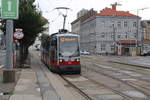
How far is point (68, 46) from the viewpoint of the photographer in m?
20.9

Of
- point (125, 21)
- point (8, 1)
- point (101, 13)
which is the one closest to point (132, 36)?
point (125, 21)

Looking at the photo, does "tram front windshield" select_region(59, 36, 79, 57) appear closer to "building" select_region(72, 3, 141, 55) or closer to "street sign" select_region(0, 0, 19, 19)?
"street sign" select_region(0, 0, 19, 19)

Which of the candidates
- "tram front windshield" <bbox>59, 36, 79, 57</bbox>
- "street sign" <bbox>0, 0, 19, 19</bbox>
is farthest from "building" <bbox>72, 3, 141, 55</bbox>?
"street sign" <bbox>0, 0, 19, 19</bbox>

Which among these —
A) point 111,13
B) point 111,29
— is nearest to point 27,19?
point 111,29

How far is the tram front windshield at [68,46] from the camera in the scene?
20641 mm

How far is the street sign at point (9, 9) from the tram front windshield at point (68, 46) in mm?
7309

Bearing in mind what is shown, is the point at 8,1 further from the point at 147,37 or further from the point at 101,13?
the point at 147,37

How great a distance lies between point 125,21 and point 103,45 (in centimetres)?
1048

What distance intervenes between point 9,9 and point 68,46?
25.6 feet

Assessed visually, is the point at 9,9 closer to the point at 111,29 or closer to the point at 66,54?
the point at 66,54

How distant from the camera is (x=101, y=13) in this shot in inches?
3317

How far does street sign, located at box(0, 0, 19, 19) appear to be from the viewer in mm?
13719

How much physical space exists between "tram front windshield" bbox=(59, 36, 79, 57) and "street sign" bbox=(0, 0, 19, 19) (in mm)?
7309

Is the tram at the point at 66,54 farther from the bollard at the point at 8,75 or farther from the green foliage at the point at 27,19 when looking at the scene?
the green foliage at the point at 27,19
